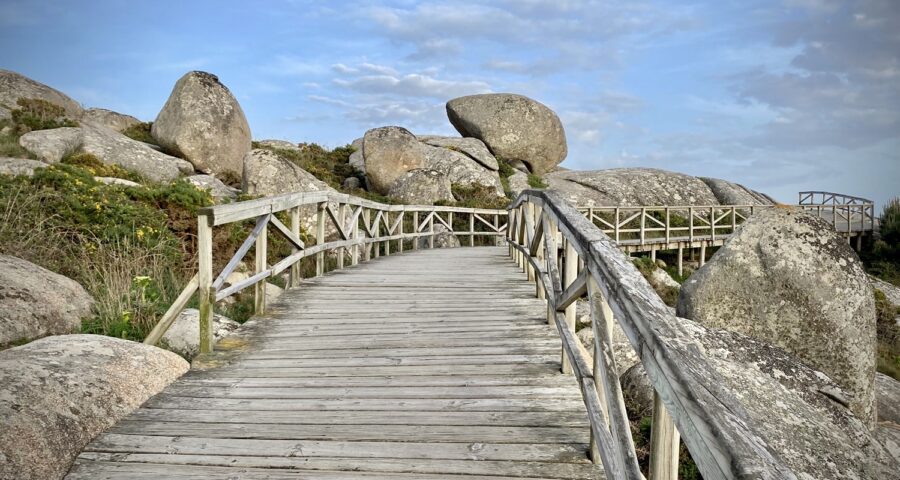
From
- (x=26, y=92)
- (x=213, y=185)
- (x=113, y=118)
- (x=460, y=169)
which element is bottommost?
(x=213, y=185)

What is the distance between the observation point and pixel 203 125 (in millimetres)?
18719

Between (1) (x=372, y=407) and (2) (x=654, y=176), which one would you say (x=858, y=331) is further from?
(2) (x=654, y=176)

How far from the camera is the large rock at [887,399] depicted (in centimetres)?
768

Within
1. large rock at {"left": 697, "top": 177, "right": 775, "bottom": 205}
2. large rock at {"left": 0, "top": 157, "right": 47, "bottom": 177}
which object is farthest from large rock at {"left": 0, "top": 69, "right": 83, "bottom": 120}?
large rock at {"left": 697, "top": 177, "right": 775, "bottom": 205}

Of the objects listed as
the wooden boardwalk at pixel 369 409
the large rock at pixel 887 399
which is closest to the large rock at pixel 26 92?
the wooden boardwalk at pixel 369 409

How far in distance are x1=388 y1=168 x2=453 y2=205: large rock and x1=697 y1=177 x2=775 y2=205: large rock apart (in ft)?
53.1

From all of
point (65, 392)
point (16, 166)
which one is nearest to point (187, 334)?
point (65, 392)

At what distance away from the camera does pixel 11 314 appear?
5086 mm

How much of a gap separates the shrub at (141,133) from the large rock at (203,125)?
1.67 m

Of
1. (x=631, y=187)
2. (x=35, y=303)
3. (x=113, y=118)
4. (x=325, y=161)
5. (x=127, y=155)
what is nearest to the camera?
(x=35, y=303)

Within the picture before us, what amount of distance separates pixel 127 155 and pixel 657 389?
1636 centimetres

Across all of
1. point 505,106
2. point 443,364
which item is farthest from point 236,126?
point 443,364

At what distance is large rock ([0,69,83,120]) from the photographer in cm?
1761

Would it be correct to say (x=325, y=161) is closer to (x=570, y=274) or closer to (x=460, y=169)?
(x=460, y=169)
